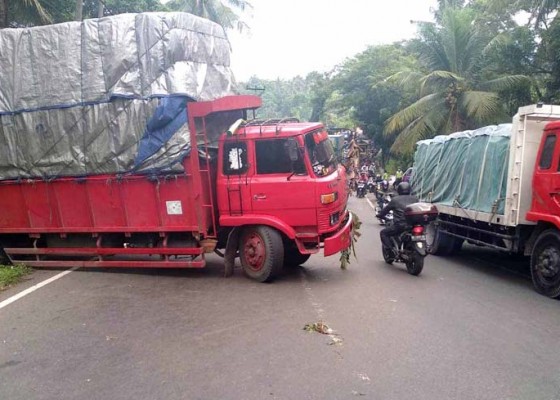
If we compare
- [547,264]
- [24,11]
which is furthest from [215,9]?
[547,264]

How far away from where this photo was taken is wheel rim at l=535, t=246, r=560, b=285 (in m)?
6.34

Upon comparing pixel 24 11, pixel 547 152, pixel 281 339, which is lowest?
pixel 281 339

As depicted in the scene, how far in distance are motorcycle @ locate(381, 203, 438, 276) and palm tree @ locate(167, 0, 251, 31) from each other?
81.0ft

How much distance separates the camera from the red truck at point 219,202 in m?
6.91

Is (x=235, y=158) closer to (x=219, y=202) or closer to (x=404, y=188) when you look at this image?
(x=219, y=202)

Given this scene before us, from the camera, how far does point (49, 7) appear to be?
17.5 meters

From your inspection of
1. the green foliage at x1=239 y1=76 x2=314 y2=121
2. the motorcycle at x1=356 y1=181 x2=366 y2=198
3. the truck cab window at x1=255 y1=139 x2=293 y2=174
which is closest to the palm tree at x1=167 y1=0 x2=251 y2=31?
the motorcycle at x1=356 y1=181 x2=366 y2=198

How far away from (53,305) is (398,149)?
53.9ft

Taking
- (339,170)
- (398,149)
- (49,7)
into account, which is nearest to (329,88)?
(398,149)

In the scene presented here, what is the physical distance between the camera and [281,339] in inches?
189

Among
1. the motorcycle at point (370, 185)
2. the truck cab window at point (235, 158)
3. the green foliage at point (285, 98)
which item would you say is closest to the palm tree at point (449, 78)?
the motorcycle at point (370, 185)

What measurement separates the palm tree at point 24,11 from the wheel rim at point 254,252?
34.5ft

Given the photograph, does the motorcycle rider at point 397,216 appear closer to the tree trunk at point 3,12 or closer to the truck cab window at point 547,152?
the truck cab window at point 547,152

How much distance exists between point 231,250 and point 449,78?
581 inches
